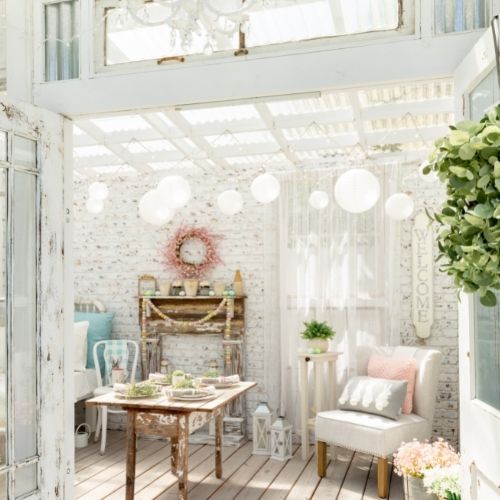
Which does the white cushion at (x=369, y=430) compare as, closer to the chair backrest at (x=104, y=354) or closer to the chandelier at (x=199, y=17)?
the chair backrest at (x=104, y=354)

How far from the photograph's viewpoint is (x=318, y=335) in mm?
5957

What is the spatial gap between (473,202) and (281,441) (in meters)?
4.67

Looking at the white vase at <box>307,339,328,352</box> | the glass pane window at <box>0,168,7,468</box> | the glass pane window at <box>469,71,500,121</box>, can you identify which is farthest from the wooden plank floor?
the glass pane window at <box>469,71,500,121</box>

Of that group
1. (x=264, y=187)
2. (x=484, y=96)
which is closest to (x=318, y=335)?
(x=264, y=187)

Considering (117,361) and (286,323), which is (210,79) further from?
(117,361)

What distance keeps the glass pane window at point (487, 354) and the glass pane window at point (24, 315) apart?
1719 mm

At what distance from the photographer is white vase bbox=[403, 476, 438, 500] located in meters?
3.66

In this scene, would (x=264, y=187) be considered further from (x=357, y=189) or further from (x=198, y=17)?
(x=198, y=17)

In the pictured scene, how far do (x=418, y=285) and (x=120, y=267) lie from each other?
3285 mm

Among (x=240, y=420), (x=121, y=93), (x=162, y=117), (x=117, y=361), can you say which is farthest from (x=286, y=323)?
(x=121, y=93)

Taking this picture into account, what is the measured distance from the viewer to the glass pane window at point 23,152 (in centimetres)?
251

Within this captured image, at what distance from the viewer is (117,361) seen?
6.72 meters

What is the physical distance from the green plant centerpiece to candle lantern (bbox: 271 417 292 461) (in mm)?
4498

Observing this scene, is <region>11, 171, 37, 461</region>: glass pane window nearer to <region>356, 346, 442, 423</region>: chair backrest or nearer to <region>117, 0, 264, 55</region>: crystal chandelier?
<region>117, 0, 264, 55</region>: crystal chandelier
